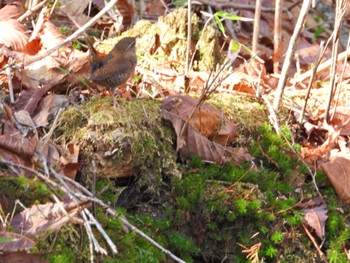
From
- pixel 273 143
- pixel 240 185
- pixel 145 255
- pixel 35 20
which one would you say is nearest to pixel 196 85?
pixel 273 143

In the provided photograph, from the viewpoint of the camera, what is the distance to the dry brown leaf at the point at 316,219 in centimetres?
358

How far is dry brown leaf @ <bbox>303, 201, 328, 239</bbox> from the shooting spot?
3576 mm

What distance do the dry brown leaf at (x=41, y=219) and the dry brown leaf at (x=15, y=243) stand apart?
2.8 inches

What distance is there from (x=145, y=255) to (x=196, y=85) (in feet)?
5.81

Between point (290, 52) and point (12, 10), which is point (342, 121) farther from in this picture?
point (12, 10)

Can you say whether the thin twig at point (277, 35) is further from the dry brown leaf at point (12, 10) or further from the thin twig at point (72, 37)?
the dry brown leaf at point (12, 10)

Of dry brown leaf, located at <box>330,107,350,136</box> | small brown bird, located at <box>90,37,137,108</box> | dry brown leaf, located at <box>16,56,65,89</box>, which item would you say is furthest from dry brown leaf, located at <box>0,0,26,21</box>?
dry brown leaf, located at <box>330,107,350,136</box>

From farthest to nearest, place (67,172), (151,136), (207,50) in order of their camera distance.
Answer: (207,50) < (151,136) < (67,172)

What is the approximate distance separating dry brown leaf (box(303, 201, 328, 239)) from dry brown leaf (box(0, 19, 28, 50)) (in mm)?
2195

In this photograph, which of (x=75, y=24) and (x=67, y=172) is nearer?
(x=67, y=172)

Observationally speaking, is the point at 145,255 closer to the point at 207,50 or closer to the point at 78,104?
the point at 78,104

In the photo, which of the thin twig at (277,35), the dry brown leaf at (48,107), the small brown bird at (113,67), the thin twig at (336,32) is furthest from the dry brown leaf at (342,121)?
the dry brown leaf at (48,107)

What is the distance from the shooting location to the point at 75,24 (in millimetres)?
5070

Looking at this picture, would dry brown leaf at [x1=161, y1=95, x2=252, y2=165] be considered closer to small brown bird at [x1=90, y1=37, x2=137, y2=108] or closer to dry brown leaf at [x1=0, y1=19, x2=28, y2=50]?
small brown bird at [x1=90, y1=37, x2=137, y2=108]
